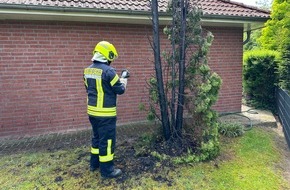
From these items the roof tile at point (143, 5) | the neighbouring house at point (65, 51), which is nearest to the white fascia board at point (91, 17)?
the neighbouring house at point (65, 51)

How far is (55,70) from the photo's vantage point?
560 cm

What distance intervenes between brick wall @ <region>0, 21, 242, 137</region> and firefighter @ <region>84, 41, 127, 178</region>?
251cm

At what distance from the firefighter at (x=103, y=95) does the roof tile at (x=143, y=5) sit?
1.65 metres

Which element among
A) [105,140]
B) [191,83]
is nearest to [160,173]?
[105,140]

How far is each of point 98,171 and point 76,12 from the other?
10.8 feet

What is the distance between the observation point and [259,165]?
403cm

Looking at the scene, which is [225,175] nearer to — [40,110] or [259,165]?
[259,165]

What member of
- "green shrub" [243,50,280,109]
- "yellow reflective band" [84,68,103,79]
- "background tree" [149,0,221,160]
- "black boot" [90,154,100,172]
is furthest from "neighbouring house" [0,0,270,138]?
"black boot" [90,154,100,172]

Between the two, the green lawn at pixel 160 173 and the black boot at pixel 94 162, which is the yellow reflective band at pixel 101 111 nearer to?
the black boot at pixel 94 162

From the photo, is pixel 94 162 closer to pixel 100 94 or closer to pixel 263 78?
pixel 100 94

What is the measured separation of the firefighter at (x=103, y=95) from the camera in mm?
3330

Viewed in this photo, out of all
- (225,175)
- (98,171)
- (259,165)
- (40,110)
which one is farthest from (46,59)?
(259,165)

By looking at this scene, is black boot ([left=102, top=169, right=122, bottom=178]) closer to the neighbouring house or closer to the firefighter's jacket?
the firefighter's jacket

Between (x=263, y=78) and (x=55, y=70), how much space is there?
6.46 metres
